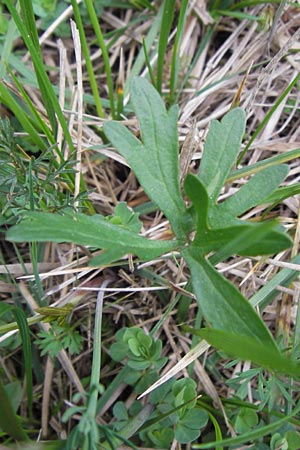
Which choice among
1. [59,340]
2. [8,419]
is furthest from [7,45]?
[8,419]

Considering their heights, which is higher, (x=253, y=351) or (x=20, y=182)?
(x=20, y=182)

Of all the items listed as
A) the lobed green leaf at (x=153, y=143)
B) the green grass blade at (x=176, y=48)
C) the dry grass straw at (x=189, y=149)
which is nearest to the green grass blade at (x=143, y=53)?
the dry grass straw at (x=189, y=149)

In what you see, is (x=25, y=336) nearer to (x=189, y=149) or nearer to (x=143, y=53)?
(x=189, y=149)

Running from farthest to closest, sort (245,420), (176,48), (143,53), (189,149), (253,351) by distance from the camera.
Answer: (143,53) → (176,48) → (189,149) → (245,420) → (253,351)

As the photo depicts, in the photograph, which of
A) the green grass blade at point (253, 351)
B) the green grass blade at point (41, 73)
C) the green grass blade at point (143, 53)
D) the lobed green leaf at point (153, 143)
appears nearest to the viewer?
the green grass blade at point (253, 351)

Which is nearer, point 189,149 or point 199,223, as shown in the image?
point 199,223

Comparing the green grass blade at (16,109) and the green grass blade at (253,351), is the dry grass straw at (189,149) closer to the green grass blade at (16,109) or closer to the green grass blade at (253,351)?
the green grass blade at (16,109)

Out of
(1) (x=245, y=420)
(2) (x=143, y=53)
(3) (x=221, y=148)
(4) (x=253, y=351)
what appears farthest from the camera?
(2) (x=143, y=53)
